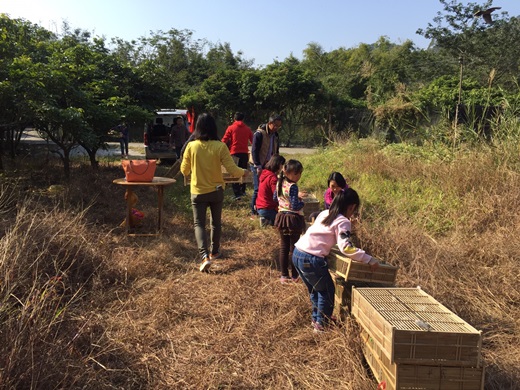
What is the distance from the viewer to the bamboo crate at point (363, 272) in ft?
9.66

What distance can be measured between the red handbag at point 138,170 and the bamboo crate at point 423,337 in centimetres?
380

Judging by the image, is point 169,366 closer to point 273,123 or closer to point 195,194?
point 195,194

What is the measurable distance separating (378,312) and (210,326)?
4.88 ft

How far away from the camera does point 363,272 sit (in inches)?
117

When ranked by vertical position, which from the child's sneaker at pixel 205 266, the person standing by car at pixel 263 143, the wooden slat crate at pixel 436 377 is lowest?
the child's sneaker at pixel 205 266

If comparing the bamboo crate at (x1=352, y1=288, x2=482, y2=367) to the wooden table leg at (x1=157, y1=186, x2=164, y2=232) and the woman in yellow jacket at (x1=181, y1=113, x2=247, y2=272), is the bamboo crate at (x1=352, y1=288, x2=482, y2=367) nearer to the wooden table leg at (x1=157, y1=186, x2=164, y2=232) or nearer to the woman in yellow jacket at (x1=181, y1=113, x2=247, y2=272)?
the woman in yellow jacket at (x1=181, y1=113, x2=247, y2=272)

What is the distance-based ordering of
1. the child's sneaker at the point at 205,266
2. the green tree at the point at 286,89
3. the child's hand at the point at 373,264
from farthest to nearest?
1. the green tree at the point at 286,89
2. the child's sneaker at the point at 205,266
3. the child's hand at the point at 373,264

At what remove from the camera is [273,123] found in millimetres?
6309

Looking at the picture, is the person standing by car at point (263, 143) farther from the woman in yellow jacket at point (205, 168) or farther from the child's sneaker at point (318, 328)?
the child's sneaker at point (318, 328)

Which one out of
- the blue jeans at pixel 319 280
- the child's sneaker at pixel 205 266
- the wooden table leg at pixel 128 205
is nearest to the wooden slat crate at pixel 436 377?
the blue jeans at pixel 319 280

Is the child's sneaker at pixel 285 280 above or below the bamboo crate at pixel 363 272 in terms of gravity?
below

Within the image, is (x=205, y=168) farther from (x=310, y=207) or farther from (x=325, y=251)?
(x=325, y=251)

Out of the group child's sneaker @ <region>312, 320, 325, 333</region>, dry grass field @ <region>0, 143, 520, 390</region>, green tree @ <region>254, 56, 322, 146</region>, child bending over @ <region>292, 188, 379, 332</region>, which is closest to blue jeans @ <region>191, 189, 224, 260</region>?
dry grass field @ <region>0, 143, 520, 390</region>

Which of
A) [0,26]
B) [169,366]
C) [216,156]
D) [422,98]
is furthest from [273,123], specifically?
[422,98]
